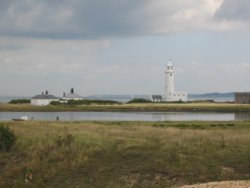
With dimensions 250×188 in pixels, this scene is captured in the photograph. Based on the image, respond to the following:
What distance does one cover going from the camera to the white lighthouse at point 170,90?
16600 cm

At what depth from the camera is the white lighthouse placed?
6535 inches

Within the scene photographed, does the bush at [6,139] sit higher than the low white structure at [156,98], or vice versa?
the low white structure at [156,98]

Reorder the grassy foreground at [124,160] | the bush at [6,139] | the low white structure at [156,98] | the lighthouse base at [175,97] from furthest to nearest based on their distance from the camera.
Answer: the low white structure at [156,98] → the lighthouse base at [175,97] → the bush at [6,139] → the grassy foreground at [124,160]

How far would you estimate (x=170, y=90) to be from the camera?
170375mm

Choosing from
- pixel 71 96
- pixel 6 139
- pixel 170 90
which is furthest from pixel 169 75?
pixel 6 139

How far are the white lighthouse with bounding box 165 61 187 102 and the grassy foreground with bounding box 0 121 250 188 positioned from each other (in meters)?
129

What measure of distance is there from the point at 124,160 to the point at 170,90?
141 metres

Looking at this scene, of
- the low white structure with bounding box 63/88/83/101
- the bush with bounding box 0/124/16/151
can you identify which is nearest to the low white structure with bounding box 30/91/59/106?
the low white structure with bounding box 63/88/83/101

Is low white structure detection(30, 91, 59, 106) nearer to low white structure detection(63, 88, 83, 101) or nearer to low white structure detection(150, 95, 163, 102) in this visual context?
low white structure detection(63, 88, 83, 101)

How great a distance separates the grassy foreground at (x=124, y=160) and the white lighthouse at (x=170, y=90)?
129188 mm

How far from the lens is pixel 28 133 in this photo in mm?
38906

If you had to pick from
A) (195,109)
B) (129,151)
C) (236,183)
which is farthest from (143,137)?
(195,109)

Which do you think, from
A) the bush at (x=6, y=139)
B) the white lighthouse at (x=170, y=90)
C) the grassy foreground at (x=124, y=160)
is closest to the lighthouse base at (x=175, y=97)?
the white lighthouse at (x=170, y=90)

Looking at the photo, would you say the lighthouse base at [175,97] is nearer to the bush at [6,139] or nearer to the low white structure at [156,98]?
the low white structure at [156,98]
